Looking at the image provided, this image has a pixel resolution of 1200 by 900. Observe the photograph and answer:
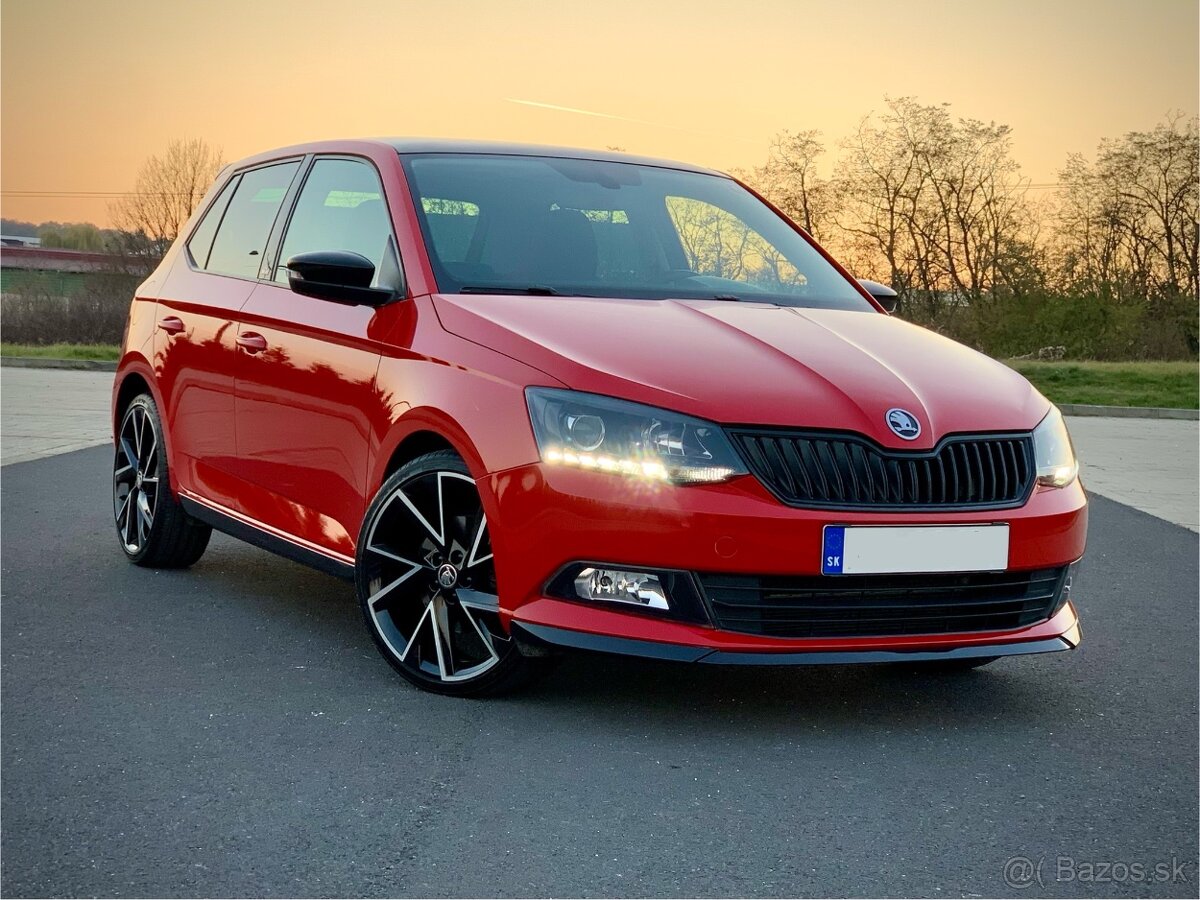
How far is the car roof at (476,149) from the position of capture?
17.9 ft

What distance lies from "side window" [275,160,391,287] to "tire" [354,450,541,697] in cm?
81

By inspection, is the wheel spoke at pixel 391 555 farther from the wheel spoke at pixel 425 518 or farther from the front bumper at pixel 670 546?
the front bumper at pixel 670 546

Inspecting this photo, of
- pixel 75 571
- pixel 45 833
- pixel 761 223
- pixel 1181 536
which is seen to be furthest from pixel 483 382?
pixel 1181 536

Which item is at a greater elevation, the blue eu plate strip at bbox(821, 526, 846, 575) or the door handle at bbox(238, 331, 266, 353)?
the door handle at bbox(238, 331, 266, 353)

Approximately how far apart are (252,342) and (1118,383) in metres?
24.5

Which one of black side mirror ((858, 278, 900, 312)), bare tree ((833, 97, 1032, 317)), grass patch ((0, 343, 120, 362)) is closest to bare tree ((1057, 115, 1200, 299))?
bare tree ((833, 97, 1032, 317))

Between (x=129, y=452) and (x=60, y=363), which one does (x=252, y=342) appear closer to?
(x=129, y=452)

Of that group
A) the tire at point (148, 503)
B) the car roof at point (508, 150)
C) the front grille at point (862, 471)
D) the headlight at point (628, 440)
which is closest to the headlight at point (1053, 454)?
the front grille at point (862, 471)

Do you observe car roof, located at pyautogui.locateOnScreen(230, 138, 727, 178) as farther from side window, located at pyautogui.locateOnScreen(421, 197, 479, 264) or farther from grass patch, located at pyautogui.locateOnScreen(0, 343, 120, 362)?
grass patch, located at pyautogui.locateOnScreen(0, 343, 120, 362)

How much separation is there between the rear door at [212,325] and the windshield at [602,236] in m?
1.01

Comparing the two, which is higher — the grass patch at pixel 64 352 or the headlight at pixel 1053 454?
the headlight at pixel 1053 454

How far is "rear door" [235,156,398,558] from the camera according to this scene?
4867 mm

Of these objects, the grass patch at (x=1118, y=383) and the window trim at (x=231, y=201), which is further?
→ the grass patch at (x=1118, y=383)

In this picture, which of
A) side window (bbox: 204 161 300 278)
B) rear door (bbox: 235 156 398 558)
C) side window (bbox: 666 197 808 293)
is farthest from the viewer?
side window (bbox: 204 161 300 278)
